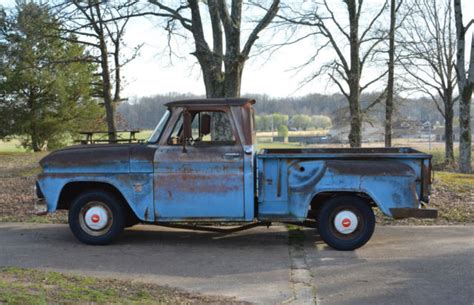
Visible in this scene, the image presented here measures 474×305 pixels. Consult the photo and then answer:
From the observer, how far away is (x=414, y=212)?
7250 millimetres

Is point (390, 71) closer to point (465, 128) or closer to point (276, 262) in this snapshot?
point (465, 128)

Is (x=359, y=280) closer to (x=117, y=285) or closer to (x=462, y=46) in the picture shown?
(x=117, y=285)

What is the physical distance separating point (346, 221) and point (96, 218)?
354 centimetres

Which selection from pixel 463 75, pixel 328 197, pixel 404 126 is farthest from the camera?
pixel 404 126

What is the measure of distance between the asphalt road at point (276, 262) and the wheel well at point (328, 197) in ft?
1.90

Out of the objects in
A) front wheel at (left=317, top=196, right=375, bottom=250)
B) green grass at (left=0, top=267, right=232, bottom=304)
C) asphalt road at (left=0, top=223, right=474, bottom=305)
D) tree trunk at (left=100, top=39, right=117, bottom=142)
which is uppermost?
tree trunk at (left=100, top=39, right=117, bottom=142)

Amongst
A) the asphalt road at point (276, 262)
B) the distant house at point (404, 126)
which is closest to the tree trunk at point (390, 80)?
the distant house at point (404, 126)

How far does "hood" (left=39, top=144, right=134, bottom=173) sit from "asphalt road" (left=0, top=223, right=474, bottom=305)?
1.13 metres

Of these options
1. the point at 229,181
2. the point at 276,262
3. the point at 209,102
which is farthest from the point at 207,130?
the point at 276,262

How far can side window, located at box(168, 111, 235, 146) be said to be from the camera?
298 inches

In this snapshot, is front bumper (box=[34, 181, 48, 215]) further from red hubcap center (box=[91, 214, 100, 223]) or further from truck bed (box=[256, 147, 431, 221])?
truck bed (box=[256, 147, 431, 221])

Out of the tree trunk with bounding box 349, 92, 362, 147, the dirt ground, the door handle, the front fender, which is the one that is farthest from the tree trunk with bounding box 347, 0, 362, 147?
the front fender

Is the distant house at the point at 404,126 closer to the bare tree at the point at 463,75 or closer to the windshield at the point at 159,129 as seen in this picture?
the bare tree at the point at 463,75

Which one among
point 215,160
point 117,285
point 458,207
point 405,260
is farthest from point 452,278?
point 458,207
